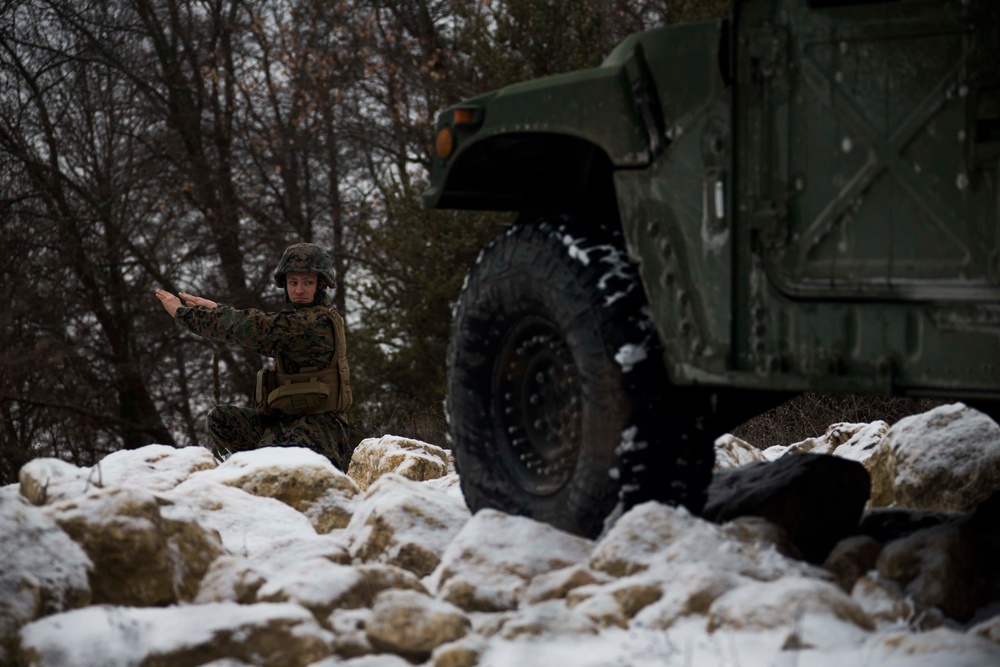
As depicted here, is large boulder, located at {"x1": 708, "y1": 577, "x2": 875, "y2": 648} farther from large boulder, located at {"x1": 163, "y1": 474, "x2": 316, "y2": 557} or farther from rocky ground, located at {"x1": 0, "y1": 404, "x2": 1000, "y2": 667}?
large boulder, located at {"x1": 163, "y1": 474, "x2": 316, "y2": 557}

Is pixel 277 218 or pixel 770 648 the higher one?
pixel 277 218

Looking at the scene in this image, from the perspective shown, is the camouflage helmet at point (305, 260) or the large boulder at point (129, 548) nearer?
the large boulder at point (129, 548)

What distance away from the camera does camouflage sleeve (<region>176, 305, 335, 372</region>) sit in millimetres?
6406

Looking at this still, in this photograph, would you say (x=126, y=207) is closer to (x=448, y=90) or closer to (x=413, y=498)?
(x=448, y=90)

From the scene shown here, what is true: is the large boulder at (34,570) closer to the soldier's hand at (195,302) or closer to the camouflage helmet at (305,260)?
the soldier's hand at (195,302)

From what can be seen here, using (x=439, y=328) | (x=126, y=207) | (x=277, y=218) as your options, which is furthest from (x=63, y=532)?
(x=277, y=218)

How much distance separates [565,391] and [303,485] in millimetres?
1367

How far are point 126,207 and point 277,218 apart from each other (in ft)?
8.41

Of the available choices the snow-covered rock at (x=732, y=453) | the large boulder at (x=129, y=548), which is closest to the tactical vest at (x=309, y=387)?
the snow-covered rock at (x=732, y=453)

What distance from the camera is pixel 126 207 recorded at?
15547 millimetres

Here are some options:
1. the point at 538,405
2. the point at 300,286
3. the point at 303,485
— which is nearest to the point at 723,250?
the point at 538,405

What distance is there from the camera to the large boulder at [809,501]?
386 centimetres

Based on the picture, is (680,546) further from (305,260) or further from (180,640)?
(305,260)

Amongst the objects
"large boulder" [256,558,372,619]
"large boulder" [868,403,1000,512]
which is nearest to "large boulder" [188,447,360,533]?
"large boulder" [256,558,372,619]
